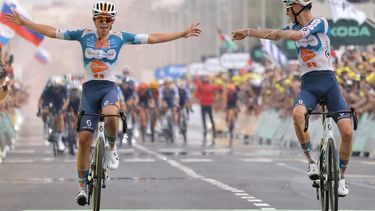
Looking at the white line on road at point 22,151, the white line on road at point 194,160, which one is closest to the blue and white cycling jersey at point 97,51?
the white line on road at point 194,160

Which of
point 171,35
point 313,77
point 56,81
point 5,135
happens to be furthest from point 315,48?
point 5,135

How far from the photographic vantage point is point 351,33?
3931 centimetres

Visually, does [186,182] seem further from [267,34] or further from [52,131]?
[52,131]

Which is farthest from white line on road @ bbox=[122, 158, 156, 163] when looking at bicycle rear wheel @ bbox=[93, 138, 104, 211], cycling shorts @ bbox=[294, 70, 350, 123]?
bicycle rear wheel @ bbox=[93, 138, 104, 211]

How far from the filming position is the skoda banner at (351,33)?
39.0m

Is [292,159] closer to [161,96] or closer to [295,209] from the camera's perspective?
[295,209]

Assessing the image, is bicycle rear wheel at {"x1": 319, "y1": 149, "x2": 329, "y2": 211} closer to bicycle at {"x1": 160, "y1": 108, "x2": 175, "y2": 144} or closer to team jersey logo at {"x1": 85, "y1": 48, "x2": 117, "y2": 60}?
team jersey logo at {"x1": 85, "y1": 48, "x2": 117, "y2": 60}

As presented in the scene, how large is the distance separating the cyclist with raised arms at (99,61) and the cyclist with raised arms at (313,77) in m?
1.23

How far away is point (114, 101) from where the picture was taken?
16047 millimetres

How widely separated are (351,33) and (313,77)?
23425mm

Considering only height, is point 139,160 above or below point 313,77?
below

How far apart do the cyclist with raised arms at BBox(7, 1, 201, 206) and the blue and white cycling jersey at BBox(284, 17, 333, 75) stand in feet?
3.98

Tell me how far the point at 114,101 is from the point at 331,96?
230cm

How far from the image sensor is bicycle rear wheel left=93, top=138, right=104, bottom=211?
598 inches
